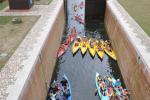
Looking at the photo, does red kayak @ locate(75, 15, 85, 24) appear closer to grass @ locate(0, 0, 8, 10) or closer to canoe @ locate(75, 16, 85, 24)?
canoe @ locate(75, 16, 85, 24)

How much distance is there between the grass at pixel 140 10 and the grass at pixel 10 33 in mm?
12900

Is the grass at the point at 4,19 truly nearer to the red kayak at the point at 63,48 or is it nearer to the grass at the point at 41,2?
the red kayak at the point at 63,48

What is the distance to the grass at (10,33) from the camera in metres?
21.3

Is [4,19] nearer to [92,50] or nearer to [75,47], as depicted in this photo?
[75,47]

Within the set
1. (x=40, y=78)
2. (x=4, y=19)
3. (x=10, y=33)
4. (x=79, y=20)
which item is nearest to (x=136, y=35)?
(x=40, y=78)

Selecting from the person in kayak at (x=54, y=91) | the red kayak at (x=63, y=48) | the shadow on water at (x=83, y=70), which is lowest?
the shadow on water at (x=83, y=70)

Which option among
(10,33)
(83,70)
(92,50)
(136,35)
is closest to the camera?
(136,35)

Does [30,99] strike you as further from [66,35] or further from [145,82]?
[66,35]

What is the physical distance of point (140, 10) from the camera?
3391 centimetres

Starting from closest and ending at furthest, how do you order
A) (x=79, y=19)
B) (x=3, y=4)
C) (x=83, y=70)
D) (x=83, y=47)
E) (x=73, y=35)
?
(x=83, y=70), (x=83, y=47), (x=73, y=35), (x=3, y=4), (x=79, y=19)

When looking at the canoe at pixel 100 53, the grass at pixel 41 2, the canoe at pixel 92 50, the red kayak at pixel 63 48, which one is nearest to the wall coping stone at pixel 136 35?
the canoe at pixel 100 53

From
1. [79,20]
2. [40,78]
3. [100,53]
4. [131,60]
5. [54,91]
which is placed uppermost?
[131,60]

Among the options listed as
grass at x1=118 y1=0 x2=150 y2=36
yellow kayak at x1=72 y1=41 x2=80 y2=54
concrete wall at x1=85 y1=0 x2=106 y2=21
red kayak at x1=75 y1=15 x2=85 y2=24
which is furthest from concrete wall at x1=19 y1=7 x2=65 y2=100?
concrete wall at x1=85 y1=0 x2=106 y2=21

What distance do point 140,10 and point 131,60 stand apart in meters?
14.3
